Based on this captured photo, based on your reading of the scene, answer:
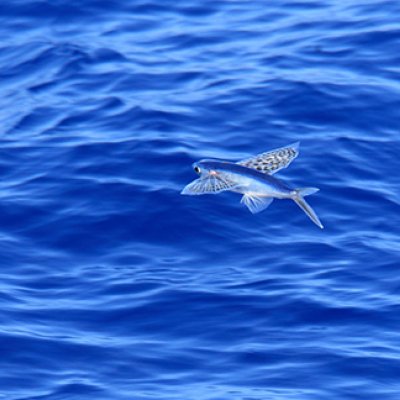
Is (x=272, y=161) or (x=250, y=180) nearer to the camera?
(x=250, y=180)

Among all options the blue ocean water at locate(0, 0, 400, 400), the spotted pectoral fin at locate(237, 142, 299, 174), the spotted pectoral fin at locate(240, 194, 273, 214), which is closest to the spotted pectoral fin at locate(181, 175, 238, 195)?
the spotted pectoral fin at locate(240, 194, 273, 214)

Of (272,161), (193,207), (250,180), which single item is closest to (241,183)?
(250,180)

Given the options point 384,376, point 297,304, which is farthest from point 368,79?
point 384,376

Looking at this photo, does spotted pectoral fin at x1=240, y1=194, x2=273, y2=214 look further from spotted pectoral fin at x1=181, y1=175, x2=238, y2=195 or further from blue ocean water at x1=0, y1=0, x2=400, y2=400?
blue ocean water at x1=0, y1=0, x2=400, y2=400

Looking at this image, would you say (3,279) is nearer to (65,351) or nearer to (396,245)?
(65,351)

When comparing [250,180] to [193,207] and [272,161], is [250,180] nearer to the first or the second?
[272,161]

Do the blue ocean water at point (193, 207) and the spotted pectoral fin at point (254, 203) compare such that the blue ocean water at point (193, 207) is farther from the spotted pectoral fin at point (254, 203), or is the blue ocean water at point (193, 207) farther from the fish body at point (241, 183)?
the fish body at point (241, 183)
